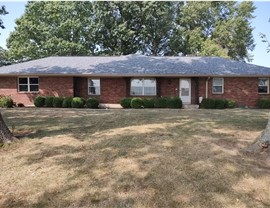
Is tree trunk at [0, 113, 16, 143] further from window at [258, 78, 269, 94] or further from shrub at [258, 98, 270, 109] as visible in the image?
window at [258, 78, 269, 94]

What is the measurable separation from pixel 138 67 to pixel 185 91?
12.9 ft

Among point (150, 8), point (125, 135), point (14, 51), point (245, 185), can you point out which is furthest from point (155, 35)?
point (245, 185)

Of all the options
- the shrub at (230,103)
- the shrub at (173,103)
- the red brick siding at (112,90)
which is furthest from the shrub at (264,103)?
the red brick siding at (112,90)

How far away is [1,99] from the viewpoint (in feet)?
65.5

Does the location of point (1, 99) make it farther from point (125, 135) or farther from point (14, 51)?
point (14, 51)

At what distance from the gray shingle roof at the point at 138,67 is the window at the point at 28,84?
669 mm

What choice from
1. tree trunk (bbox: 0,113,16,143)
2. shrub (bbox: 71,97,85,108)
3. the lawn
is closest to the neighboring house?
shrub (bbox: 71,97,85,108)

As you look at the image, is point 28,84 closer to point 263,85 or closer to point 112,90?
point 112,90

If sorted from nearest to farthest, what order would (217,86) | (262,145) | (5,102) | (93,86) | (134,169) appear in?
(134,169)
(262,145)
(5,102)
(217,86)
(93,86)

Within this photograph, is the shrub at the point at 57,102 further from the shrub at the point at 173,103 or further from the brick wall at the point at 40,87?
the shrub at the point at 173,103

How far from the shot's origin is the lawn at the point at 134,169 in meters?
5.02

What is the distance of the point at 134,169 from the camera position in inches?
239

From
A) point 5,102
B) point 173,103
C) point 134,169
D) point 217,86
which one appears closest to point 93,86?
point 5,102

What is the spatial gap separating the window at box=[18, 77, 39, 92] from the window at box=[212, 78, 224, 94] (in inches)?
514
